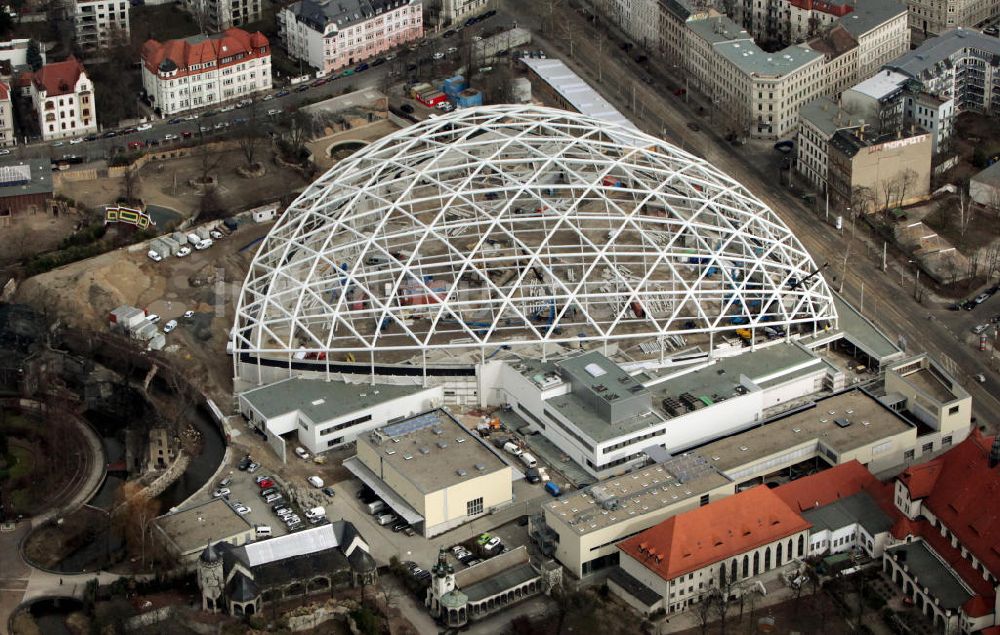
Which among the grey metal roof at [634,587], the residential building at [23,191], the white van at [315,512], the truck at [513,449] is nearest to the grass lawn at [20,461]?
Answer: the white van at [315,512]

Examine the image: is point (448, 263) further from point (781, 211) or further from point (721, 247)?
point (781, 211)

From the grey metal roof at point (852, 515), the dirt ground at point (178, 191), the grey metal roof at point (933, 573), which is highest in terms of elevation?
the dirt ground at point (178, 191)

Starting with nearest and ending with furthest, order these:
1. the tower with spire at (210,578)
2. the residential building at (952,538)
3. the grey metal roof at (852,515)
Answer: the residential building at (952,538)
the tower with spire at (210,578)
the grey metal roof at (852,515)

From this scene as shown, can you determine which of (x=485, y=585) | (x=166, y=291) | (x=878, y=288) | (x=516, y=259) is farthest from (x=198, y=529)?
(x=878, y=288)

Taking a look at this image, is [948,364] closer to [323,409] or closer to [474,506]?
[474,506]

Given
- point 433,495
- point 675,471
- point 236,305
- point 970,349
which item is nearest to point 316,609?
point 433,495

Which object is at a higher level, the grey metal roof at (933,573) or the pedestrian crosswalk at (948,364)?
the grey metal roof at (933,573)

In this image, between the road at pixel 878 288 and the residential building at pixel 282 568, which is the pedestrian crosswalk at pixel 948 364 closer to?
the road at pixel 878 288
